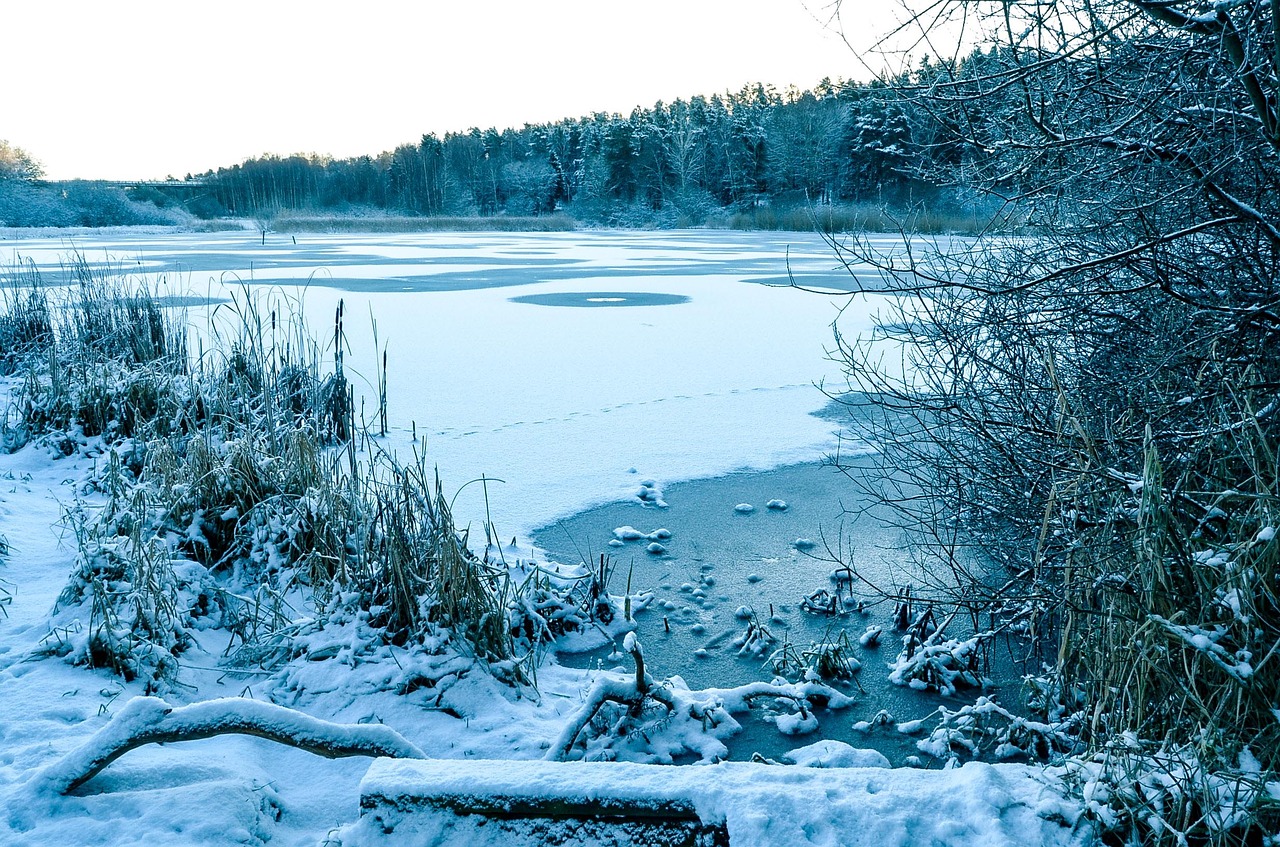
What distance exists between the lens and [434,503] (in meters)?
3.48

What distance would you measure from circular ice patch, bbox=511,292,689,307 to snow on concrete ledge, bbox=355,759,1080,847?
37.1 ft

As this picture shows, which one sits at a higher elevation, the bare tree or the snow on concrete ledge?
the bare tree

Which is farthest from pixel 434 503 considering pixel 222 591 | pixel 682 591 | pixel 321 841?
pixel 321 841

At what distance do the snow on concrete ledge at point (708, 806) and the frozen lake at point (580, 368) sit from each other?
1.77 metres

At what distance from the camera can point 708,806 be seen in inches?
68.2

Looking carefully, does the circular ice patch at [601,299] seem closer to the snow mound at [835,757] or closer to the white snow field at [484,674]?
the white snow field at [484,674]

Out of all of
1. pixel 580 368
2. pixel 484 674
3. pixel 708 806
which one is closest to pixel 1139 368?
pixel 708 806

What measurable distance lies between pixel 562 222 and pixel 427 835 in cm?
4956

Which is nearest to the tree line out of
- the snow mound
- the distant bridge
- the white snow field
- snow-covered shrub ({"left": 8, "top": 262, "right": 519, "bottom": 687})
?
the distant bridge

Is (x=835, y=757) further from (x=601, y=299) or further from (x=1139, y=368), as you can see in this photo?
(x=601, y=299)

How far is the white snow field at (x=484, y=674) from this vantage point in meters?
1.79

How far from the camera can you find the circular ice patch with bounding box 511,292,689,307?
42.8 ft

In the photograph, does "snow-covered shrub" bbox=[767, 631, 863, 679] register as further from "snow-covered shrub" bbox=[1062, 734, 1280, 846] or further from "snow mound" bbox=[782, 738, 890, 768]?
"snow-covered shrub" bbox=[1062, 734, 1280, 846]

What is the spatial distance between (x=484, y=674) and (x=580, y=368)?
5.56 m
